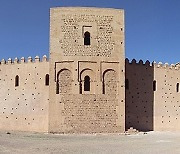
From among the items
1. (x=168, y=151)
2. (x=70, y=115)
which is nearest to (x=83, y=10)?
(x=70, y=115)

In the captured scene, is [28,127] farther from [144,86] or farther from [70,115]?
[144,86]

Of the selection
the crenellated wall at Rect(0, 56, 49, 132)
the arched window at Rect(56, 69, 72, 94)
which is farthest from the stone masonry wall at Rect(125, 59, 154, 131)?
the crenellated wall at Rect(0, 56, 49, 132)

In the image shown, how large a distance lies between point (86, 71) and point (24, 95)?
15.6ft

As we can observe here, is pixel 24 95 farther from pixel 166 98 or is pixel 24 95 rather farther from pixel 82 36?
pixel 166 98

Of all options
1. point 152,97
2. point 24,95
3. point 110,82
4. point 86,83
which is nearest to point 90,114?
point 86,83

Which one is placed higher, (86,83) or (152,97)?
(86,83)

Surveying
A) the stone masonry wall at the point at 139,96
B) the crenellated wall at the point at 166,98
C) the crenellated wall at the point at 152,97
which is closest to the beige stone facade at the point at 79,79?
the stone masonry wall at the point at 139,96

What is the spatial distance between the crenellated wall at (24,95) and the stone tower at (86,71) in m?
2.08

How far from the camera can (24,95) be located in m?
20.6

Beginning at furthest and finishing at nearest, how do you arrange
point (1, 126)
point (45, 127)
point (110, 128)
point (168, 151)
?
point (1, 126)
point (45, 127)
point (110, 128)
point (168, 151)

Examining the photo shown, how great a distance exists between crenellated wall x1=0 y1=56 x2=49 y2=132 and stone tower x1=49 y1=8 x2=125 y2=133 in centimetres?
208

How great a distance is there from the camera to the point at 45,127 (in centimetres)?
1948

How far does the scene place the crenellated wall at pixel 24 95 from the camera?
1994cm

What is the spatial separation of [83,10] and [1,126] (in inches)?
354
